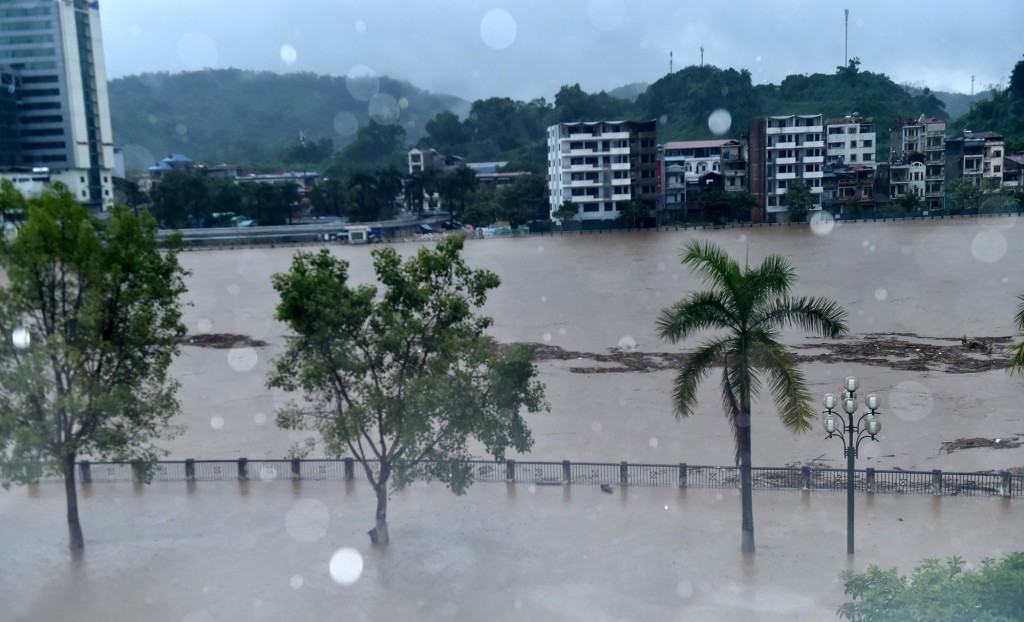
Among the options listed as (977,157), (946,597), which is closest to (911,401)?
(946,597)

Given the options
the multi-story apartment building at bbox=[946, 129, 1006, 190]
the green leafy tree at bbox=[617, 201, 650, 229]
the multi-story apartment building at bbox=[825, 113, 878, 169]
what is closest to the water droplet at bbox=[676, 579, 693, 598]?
the green leafy tree at bbox=[617, 201, 650, 229]

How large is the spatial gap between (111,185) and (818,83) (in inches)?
2901

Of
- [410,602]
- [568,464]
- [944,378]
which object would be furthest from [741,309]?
[944,378]

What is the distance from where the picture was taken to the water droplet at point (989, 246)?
42000mm

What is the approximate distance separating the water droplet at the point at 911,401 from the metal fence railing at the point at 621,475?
498 cm

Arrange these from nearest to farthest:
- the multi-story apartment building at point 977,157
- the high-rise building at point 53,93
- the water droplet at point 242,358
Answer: the water droplet at point 242,358, the multi-story apartment building at point 977,157, the high-rise building at point 53,93

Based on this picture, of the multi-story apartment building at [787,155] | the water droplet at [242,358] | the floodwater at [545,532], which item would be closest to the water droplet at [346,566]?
the floodwater at [545,532]

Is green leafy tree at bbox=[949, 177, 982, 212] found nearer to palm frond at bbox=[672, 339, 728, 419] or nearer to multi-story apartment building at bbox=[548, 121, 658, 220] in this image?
multi-story apartment building at bbox=[548, 121, 658, 220]

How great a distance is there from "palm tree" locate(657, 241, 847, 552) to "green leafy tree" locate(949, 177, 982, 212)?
6105cm

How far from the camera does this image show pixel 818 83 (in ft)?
338

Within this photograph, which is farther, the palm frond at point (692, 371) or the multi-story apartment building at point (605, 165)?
the multi-story apartment building at point (605, 165)

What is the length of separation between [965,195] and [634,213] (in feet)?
76.2

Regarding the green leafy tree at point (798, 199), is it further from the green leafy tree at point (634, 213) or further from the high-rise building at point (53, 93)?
the high-rise building at point (53, 93)

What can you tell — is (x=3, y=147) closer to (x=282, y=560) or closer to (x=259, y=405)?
(x=259, y=405)
